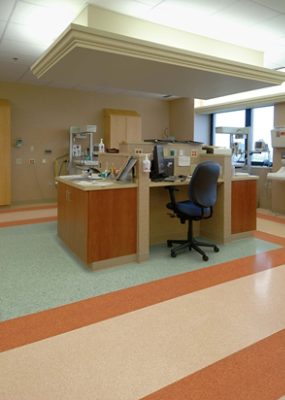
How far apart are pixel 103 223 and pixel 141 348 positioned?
5.05 feet

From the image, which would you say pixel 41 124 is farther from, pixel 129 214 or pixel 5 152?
pixel 129 214

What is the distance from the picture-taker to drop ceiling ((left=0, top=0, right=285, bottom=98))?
339 cm

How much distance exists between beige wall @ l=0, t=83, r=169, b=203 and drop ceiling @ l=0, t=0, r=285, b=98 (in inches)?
84.1

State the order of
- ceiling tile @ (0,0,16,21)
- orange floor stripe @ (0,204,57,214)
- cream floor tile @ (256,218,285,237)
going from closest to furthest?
ceiling tile @ (0,0,16,21)
cream floor tile @ (256,218,285,237)
orange floor stripe @ (0,204,57,214)

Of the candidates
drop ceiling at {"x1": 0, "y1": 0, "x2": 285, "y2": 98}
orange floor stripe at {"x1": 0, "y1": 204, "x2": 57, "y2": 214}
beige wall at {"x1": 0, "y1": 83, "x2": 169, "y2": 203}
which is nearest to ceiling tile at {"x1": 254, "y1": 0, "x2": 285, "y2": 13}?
drop ceiling at {"x1": 0, "y1": 0, "x2": 285, "y2": 98}

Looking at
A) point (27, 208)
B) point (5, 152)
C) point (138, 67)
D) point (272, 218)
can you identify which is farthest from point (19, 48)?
point (272, 218)

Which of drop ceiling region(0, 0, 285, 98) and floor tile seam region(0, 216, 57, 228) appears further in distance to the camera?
floor tile seam region(0, 216, 57, 228)

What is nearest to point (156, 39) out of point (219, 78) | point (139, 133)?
point (219, 78)

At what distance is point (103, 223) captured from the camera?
11.1ft

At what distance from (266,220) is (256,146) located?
1789 mm

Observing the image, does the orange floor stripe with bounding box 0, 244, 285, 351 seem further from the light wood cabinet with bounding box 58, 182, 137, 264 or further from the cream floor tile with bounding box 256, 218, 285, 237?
the cream floor tile with bounding box 256, 218, 285, 237

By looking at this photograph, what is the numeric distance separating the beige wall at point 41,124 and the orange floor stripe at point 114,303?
17.0 feet

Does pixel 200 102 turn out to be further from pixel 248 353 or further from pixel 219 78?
pixel 248 353

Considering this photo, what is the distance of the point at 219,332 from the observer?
2.27 meters
